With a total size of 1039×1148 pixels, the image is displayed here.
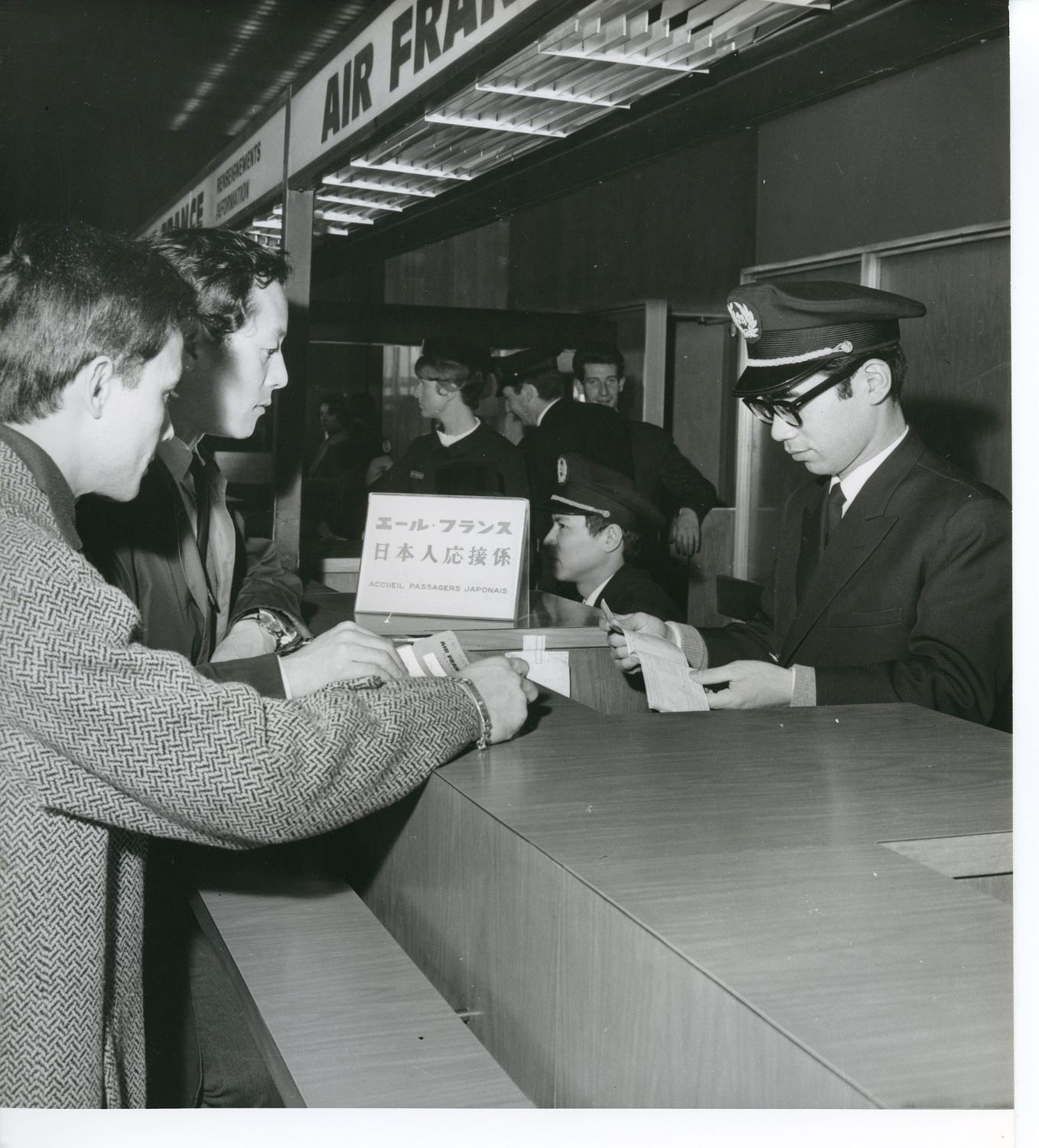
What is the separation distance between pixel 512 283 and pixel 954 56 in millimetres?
4407

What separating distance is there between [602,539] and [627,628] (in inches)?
39.2

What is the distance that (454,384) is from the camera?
4645mm

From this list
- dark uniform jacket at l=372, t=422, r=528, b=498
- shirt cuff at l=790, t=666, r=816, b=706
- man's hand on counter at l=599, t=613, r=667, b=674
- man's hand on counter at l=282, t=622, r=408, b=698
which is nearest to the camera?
man's hand on counter at l=282, t=622, r=408, b=698

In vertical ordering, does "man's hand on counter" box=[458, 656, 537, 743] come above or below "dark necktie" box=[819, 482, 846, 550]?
below

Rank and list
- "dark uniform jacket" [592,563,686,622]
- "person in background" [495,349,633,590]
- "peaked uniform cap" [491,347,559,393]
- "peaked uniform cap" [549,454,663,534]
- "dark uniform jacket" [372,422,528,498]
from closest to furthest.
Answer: "dark uniform jacket" [592,563,686,622], "peaked uniform cap" [549,454,663,534], "dark uniform jacket" [372,422,528,498], "person in background" [495,349,633,590], "peaked uniform cap" [491,347,559,393]

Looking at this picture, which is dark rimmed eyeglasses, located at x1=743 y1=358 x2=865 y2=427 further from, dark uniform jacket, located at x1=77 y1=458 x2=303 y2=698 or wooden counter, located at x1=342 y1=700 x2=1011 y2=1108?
dark uniform jacket, located at x1=77 y1=458 x2=303 y2=698

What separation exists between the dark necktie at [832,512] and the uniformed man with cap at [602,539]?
77 centimetres

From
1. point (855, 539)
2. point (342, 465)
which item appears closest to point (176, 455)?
point (855, 539)

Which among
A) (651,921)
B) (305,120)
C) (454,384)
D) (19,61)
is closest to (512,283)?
(454,384)

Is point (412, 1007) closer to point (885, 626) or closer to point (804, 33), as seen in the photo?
point (885, 626)

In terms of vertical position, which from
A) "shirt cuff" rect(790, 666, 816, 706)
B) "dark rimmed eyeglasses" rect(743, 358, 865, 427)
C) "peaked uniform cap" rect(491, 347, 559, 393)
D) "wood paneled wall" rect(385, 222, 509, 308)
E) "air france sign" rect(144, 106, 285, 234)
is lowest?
"shirt cuff" rect(790, 666, 816, 706)

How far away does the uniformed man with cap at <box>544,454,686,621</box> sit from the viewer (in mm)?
3168

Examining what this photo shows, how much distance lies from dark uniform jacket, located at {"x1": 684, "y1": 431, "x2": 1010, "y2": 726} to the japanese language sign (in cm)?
60

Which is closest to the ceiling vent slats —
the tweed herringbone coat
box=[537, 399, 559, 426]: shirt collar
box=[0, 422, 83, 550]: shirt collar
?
box=[0, 422, 83, 550]: shirt collar
